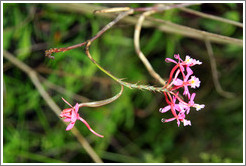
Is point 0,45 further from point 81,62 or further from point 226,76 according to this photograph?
point 226,76

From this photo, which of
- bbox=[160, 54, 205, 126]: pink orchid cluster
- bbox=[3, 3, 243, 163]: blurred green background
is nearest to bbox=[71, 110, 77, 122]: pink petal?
bbox=[160, 54, 205, 126]: pink orchid cluster

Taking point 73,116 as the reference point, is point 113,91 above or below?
below

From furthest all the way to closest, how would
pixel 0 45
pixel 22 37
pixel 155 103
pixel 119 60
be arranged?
pixel 155 103, pixel 119 60, pixel 22 37, pixel 0 45

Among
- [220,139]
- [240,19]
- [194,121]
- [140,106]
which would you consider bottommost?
[220,139]

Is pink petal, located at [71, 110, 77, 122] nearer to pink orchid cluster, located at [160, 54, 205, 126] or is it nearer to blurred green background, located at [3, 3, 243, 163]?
pink orchid cluster, located at [160, 54, 205, 126]

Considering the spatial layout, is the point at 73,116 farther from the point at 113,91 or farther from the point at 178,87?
the point at 113,91

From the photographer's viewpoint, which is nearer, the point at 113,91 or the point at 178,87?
the point at 178,87

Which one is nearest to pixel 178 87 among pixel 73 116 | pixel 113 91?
pixel 73 116

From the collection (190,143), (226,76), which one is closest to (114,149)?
(190,143)

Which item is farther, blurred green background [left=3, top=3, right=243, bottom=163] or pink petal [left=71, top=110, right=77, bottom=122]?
blurred green background [left=3, top=3, right=243, bottom=163]
